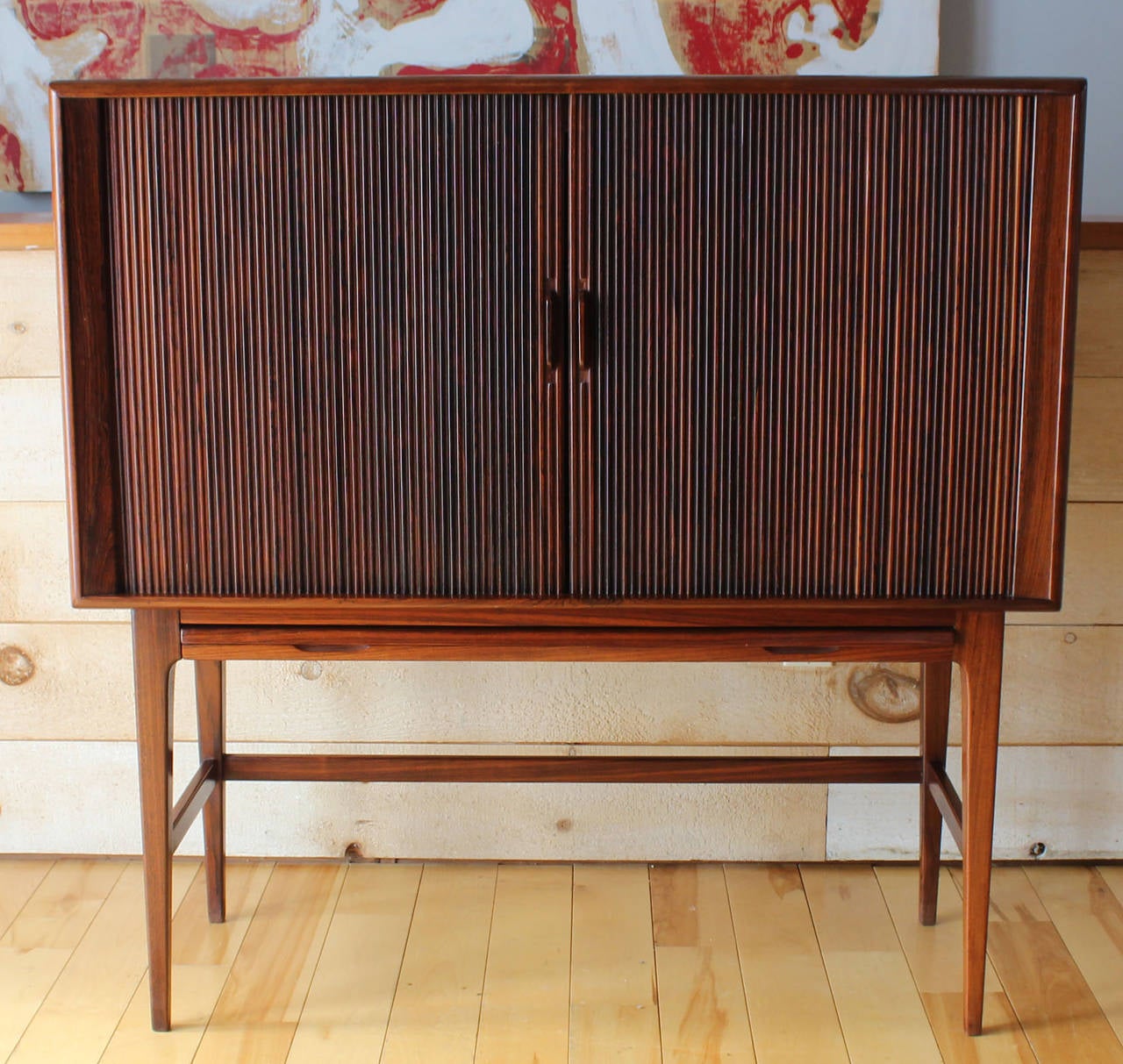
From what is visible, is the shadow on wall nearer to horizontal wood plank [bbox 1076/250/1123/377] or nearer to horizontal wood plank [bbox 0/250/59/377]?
horizontal wood plank [bbox 1076/250/1123/377]

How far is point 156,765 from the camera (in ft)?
4.72

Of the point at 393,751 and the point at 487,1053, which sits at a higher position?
the point at 393,751

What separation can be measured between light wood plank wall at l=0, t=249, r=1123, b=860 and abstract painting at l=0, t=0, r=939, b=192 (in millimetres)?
616

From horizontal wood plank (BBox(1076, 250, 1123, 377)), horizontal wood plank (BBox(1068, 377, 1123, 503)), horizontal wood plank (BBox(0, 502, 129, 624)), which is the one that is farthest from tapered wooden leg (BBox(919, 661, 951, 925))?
horizontal wood plank (BBox(0, 502, 129, 624))

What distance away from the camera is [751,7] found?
173cm

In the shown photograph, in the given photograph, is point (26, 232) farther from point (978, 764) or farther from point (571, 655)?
point (978, 764)

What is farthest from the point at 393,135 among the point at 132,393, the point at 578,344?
the point at 132,393

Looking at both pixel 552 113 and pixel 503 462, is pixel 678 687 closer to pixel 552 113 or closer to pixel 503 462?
pixel 503 462

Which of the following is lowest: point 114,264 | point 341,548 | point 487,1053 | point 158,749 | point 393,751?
point 487,1053

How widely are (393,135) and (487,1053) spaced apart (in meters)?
1.10

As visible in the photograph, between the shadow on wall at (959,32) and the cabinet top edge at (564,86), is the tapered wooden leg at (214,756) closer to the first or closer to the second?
the cabinet top edge at (564,86)

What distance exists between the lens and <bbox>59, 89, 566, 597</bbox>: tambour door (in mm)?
1252

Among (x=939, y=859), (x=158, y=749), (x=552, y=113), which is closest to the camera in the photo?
(x=552, y=113)

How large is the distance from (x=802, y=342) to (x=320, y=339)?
531 mm
